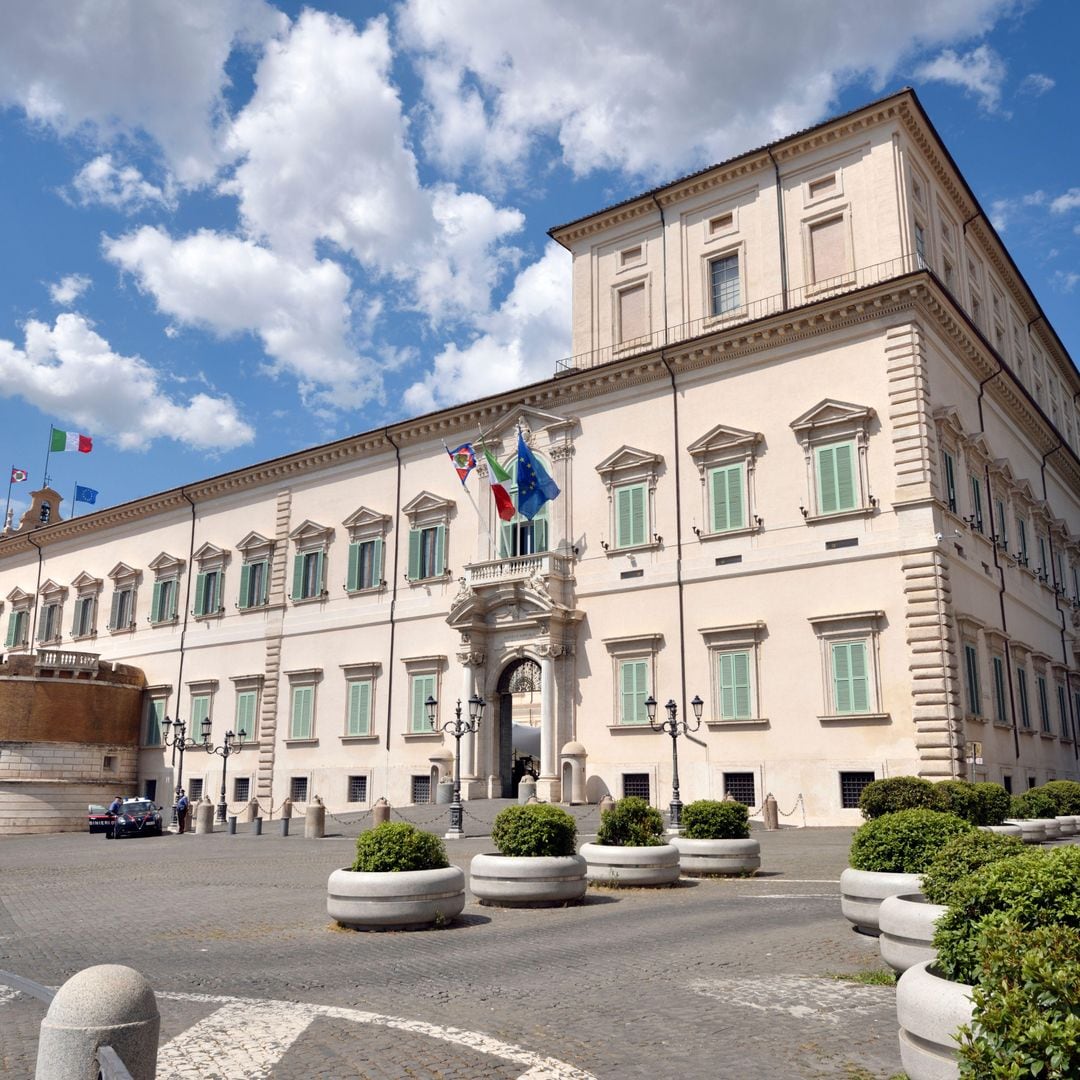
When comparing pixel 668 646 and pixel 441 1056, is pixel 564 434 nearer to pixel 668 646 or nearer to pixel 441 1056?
pixel 668 646

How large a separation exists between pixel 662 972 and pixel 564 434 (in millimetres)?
27475

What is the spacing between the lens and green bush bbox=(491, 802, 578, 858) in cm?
1421

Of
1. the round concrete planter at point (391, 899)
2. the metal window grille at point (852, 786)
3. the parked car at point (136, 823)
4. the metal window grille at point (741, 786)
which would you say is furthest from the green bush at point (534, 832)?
the parked car at point (136, 823)

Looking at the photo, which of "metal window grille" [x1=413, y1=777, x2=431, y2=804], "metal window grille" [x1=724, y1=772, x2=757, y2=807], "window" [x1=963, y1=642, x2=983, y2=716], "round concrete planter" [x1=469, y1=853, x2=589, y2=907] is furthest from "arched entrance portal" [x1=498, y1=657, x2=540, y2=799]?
"round concrete planter" [x1=469, y1=853, x2=589, y2=907]

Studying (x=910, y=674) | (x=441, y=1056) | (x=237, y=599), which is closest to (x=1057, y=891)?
(x=441, y=1056)

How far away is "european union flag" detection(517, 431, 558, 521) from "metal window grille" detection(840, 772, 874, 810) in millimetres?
A: 12822

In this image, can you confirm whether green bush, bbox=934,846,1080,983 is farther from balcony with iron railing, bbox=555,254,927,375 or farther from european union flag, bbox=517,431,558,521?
european union flag, bbox=517,431,558,521

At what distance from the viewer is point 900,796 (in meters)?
19.9

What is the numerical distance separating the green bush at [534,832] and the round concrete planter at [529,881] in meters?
0.16

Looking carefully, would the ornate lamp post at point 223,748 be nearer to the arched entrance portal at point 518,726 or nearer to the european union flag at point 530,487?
the arched entrance portal at point 518,726

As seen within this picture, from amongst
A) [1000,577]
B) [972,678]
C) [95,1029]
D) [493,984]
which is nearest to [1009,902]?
[95,1029]

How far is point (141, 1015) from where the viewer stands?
4480 millimetres

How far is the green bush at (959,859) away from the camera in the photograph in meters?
7.47

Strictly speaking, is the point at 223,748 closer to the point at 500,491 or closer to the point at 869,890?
the point at 500,491
